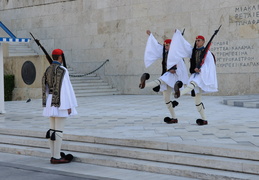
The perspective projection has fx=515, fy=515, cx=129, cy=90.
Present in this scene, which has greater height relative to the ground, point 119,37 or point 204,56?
point 119,37

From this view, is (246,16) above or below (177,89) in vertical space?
above

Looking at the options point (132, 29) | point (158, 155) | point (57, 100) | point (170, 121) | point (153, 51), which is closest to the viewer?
point (158, 155)

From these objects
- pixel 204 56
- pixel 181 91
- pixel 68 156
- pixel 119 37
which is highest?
pixel 119 37

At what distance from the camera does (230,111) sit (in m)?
12.9

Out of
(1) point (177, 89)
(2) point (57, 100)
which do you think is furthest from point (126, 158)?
(1) point (177, 89)

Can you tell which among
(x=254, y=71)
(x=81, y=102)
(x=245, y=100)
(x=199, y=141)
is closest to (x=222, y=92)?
(x=254, y=71)

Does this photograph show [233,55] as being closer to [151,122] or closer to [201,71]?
[151,122]

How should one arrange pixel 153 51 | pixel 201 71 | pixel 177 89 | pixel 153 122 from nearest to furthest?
pixel 177 89 → pixel 201 71 → pixel 153 51 → pixel 153 122

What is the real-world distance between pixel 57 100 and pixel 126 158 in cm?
141

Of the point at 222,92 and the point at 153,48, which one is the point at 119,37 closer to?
the point at 222,92

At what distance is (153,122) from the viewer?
11.0m

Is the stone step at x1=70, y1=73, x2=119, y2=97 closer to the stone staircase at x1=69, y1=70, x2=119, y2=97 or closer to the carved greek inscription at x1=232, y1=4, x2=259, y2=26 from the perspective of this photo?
the stone staircase at x1=69, y1=70, x2=119, y2=97

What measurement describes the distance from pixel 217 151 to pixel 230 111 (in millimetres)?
5776

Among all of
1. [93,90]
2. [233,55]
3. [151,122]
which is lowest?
[151,122]
